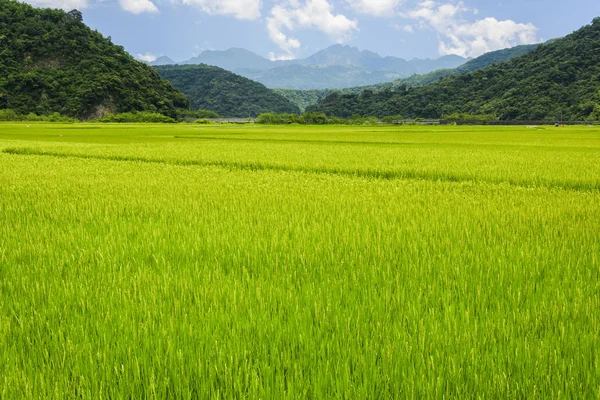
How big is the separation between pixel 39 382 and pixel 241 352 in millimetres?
695

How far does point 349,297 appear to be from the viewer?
2.29 metres

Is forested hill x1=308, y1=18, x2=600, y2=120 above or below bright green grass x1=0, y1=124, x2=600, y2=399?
above

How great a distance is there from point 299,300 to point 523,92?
3553 inches

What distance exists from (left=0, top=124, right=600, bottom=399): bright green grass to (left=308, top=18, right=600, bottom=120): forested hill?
75.9 m

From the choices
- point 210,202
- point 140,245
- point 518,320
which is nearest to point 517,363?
point 518,320

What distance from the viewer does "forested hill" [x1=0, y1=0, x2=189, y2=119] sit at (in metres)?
75.2

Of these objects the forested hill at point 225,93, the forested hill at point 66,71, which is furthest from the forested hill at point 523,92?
the forested hill at point 66,71

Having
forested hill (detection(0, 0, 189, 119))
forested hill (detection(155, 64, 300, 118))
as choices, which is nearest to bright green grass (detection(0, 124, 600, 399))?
forested hill (detection(0, 0, 189, 119))

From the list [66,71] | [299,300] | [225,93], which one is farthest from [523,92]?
[299,300]

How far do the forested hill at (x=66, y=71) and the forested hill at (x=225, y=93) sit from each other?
4013cm

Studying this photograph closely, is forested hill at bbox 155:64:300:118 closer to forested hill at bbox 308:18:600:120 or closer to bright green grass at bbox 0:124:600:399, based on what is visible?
forested hill at bbox 308:18:600:120

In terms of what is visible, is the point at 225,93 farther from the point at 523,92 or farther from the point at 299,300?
the point at 299,300

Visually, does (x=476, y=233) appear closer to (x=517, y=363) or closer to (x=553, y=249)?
(x=553, y=249)

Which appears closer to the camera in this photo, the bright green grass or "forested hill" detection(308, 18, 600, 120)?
the bright green grass
